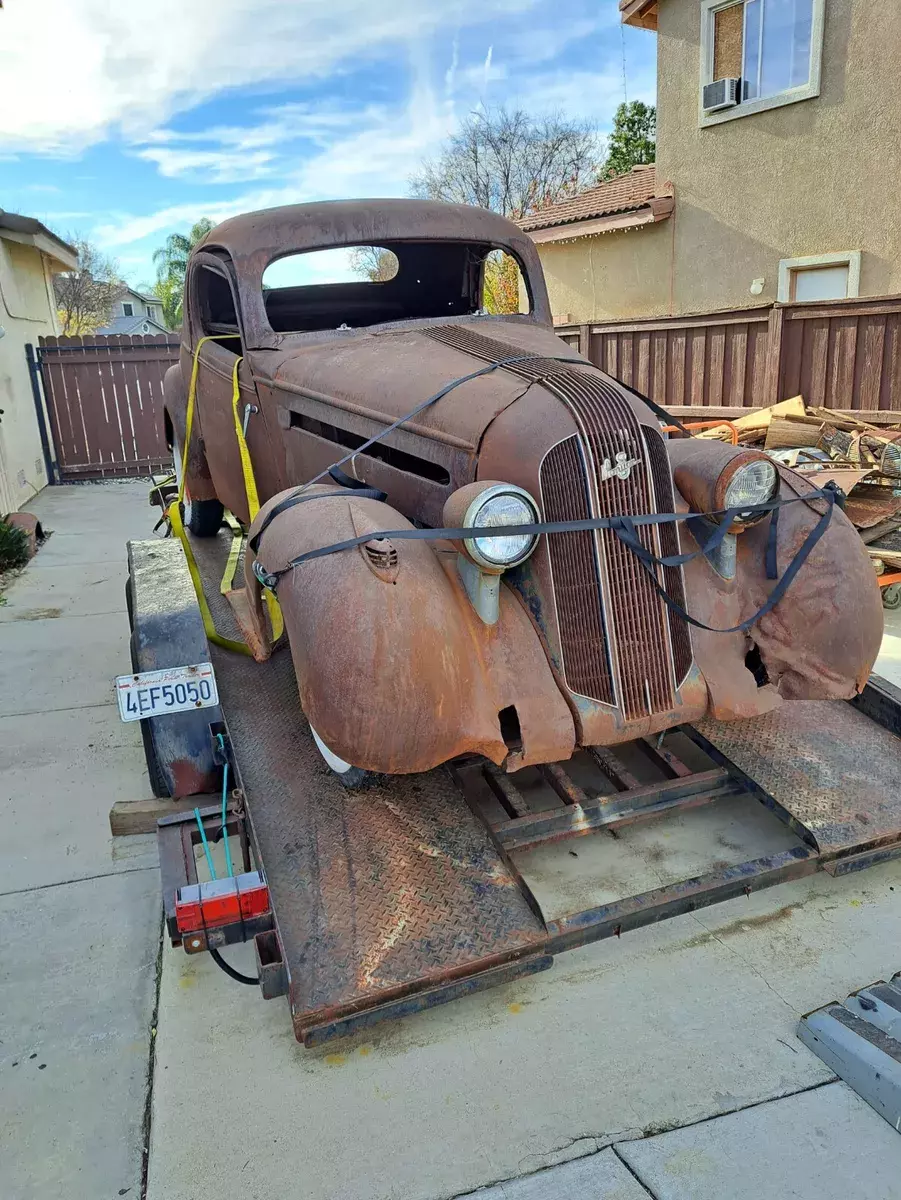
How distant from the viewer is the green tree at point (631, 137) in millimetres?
28484

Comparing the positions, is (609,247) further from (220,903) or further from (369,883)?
(220,903)

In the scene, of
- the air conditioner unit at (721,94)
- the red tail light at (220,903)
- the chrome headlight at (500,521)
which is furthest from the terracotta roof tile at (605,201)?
the red tail light at (220,903)

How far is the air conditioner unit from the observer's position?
12031 millimetres

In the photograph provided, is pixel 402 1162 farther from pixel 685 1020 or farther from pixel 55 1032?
pixel 55 1032

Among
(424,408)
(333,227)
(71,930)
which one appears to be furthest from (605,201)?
(71,930)

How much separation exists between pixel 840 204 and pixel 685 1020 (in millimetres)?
11660

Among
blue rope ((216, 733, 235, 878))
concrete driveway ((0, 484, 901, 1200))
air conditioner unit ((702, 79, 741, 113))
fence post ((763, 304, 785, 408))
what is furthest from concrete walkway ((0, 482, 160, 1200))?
air conditioner unit ((702, 79, 741, 113))

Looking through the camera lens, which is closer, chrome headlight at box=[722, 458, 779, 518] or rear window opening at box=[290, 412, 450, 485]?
chrome headlight at box=[722, 458, 779, 518]

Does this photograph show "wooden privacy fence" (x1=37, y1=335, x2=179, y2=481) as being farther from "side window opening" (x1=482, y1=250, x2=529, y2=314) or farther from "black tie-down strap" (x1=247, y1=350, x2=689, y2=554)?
"side window opening" (x1=482, y1=250, x2=529, y2=314)

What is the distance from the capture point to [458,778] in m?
3.08

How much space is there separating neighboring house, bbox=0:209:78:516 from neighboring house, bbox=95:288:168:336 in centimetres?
3446

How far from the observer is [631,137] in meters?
28.8

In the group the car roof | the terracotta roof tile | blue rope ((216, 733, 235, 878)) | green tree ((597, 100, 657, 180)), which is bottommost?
blue rope ((216, 733, 235, 878))

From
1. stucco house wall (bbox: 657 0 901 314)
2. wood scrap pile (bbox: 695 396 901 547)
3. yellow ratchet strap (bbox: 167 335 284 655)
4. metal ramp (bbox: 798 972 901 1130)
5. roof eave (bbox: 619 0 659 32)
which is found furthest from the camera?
roof eave (bbox: 619 0 659 32)
